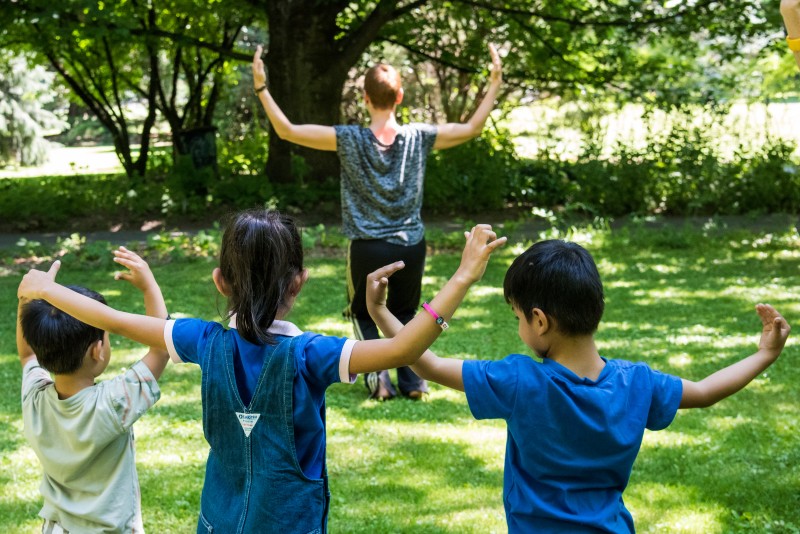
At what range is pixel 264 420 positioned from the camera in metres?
2.38

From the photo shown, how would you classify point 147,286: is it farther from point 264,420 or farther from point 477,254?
point 477,254

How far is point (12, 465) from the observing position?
15.7 feet

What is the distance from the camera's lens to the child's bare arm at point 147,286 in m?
2.70

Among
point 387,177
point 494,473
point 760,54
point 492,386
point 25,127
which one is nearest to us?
point 492,386

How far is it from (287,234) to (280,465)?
609 millimetres

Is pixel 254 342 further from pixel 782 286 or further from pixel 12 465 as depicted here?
pixel 782 286

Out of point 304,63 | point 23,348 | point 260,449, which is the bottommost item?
point 260,449

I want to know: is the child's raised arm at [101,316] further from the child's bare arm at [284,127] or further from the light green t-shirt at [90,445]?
the child's bare arm at [284,127]

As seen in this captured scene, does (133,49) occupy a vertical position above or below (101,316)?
above

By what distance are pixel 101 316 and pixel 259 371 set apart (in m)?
0.44

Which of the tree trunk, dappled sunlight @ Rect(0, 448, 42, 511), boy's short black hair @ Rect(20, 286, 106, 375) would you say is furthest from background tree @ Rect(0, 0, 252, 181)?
boy's short black hair @ Rect(20, 286, 106, 375)

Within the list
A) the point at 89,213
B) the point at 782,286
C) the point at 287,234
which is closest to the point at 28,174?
the point at 89,213

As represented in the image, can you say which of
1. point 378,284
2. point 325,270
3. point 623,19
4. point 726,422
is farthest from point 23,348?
point 623,19

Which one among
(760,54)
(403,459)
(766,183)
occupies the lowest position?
(403,459)
